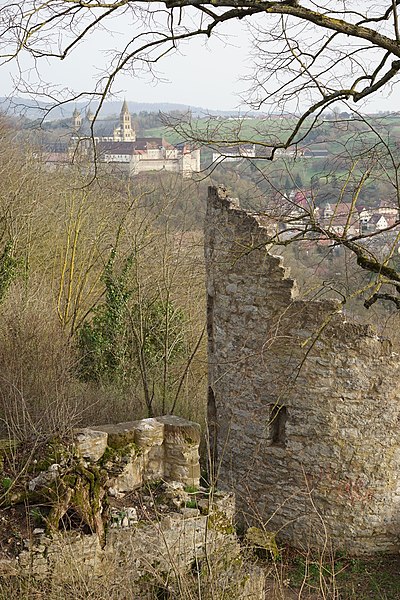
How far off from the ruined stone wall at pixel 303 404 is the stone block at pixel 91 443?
6.76 feet

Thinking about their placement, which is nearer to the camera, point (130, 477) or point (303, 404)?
point (130, 477)

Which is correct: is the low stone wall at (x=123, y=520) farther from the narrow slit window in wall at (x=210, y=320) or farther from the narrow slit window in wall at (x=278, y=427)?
the narrow slit window in wall at (x=210, y=320)

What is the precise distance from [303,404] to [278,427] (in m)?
0.56

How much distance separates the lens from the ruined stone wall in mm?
9570

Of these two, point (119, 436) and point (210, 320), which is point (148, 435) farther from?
point (210, 320)

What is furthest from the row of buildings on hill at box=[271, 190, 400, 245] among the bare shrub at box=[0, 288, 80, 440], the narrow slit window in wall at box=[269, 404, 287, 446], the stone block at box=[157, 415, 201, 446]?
the bare shrub at box=[0, 288, 80, 440]

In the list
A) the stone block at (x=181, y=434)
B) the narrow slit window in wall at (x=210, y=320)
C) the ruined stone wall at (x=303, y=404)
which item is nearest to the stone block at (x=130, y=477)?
the stone block at (x=181, y=434)

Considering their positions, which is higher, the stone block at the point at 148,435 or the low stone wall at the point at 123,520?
the stone block at the point at 148,435

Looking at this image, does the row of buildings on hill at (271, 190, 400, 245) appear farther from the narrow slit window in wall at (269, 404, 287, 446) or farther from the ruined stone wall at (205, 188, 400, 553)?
the narrow slit window in wall at (269, 404, 287, 446)

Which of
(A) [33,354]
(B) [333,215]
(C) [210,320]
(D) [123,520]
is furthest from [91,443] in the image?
(A) [33,354]

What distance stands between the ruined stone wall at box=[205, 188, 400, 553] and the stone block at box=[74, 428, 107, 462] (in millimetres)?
2060

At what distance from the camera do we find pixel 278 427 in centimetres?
1009

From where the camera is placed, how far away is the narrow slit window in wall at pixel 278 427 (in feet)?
32.7

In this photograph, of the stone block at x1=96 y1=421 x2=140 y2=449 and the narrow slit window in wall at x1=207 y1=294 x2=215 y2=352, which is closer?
the stone block at x1=96 y1=421 x2=140 y2=449
